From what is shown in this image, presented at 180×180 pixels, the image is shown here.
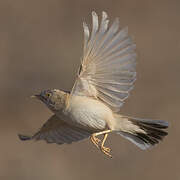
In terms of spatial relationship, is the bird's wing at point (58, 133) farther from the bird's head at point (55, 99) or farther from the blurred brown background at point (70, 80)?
the blurred brown background at point (70, 80)

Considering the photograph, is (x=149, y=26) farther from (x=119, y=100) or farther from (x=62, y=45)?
(x=119, y=100)

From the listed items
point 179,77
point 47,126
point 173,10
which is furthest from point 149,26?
point 47,126

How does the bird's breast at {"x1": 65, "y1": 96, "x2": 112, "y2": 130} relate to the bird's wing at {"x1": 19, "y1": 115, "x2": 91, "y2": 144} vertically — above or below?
above

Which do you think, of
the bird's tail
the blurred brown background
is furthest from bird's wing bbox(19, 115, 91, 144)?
the blurred brown background

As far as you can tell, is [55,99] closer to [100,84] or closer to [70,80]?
[100,84]

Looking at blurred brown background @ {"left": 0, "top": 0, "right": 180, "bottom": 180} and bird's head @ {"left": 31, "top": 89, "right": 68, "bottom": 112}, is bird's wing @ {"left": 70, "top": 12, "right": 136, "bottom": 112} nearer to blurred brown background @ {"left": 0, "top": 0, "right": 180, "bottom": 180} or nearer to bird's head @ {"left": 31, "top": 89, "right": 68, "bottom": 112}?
bird's head @ {"left": 31, "top": 89, "right": 68, "bottom": 112}
